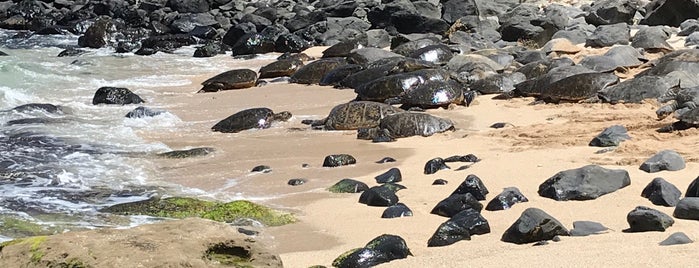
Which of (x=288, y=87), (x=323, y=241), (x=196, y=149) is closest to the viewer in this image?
(x=323, y=241)

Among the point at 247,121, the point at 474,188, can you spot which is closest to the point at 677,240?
the point at 474,188

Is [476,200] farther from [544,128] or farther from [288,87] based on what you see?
[288,87]

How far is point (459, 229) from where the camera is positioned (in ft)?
17.1

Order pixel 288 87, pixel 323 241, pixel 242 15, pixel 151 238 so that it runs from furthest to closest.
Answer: pixel 242 15 < pixel 288 87 < pixel 323 241 < pixel 151 238

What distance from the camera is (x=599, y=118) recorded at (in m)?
9.39

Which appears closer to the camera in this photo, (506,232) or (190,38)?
(506,232)

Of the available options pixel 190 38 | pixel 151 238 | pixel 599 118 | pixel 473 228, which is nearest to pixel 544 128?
pixel 599 118

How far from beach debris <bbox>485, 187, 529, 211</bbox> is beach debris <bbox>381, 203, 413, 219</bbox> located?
545mm

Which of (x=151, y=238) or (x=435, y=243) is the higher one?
(x=151, y=238)

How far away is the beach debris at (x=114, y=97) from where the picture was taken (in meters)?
12.4

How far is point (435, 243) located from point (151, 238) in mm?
2097

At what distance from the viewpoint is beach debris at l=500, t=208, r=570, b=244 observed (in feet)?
15.9

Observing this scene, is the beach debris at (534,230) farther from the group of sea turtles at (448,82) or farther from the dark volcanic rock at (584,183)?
the group of sea turtles at (448,82)

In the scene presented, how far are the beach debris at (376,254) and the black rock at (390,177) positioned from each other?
2137 mm
